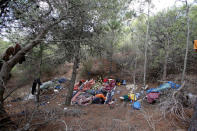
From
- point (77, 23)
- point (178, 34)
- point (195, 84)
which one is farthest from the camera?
point (178, 34)

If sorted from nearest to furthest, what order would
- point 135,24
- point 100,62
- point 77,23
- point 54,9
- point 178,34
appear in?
point 54,9, point 77,23, point 178,34, point 135,24, point 100,62

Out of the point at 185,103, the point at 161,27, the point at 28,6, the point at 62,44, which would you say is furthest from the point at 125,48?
the point at 28,6

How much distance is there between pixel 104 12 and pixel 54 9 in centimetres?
186

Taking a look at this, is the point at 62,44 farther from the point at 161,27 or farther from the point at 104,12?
the point at 161,27

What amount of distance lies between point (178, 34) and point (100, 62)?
25.6 ft

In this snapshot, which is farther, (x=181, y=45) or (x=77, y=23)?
(x=181, y=45)

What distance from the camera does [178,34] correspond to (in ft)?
22.8

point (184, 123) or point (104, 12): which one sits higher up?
point (104, 12)

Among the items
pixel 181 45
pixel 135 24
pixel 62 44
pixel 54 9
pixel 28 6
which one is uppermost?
pixel 135 24

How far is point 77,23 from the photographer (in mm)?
4012

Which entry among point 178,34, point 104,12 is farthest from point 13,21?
point 178,34

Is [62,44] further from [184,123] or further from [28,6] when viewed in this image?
[184,123]

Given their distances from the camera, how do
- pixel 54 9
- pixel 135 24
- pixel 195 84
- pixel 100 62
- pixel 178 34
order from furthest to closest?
pixel 100 62 < pixel 135 24 < pixel 178 34 < pixel 195 84 < pixel 54 9

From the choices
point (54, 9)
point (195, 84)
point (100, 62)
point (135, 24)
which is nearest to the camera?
point (54, 9)
